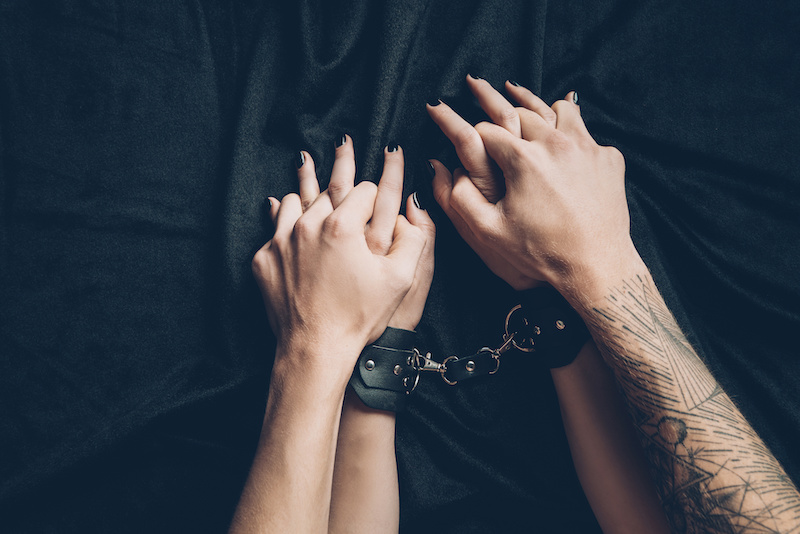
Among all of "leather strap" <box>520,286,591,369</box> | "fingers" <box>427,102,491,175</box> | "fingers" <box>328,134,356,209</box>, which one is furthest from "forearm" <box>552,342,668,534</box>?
"fingers" <box>328,134,356,209</box>

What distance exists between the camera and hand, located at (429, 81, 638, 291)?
33.7 inches

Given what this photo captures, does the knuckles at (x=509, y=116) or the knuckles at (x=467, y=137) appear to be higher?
the knuckles at (x=509, y=116)

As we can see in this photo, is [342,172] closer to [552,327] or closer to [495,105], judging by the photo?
[495,105]

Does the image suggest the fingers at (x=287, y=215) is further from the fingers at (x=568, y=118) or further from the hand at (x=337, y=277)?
the fingers at (x=568, y=118)

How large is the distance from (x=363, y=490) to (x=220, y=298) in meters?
0.51

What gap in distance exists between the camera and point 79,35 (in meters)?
1.00

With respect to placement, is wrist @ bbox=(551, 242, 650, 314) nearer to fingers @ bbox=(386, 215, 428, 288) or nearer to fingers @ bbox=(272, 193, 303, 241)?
fingers @ bbox=(386, 215, 428, 288)

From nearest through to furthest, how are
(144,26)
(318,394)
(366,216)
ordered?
1. (318,394)
2. (366,216)
3. (144,26)

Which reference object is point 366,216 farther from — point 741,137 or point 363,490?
point 741,137

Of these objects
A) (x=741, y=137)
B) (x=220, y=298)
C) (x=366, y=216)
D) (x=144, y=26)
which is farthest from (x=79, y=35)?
(x=741, y=137)

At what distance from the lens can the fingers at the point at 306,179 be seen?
103 cm

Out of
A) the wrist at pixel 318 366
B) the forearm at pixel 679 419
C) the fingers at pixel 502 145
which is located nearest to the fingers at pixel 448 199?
the fingers at pixel 502 145

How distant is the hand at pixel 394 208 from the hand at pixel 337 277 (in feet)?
0.04

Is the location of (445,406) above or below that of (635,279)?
below
